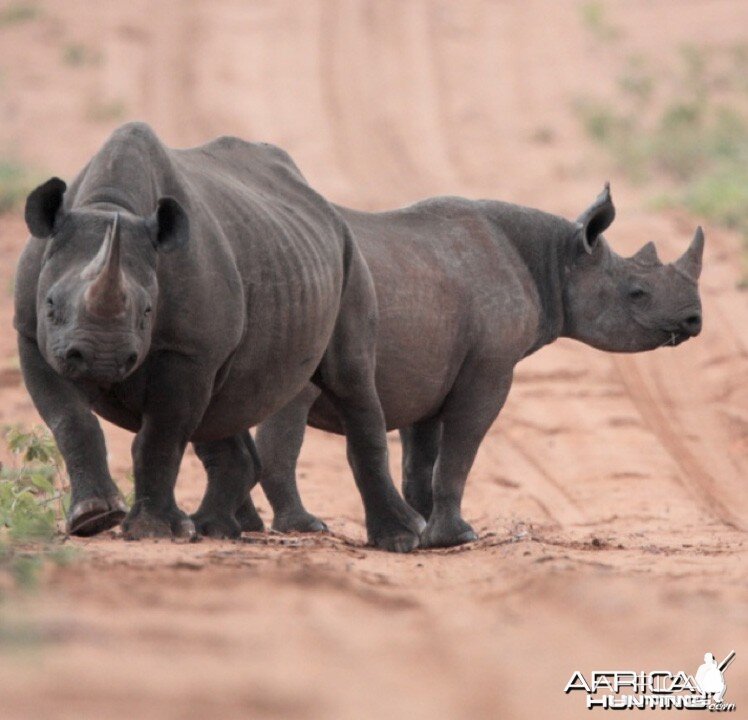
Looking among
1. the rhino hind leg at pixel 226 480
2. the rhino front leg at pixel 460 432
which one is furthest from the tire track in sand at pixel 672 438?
the rhino hind leg at pixel 226 480

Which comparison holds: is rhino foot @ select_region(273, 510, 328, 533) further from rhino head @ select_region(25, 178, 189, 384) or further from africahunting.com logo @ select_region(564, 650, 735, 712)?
africahunting.com logo @ select_region(564, 650, 735, 712)

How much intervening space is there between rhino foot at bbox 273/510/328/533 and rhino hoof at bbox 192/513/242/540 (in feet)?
3.28

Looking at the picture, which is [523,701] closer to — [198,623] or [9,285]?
[198,623]

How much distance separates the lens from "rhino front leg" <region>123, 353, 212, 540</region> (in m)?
7.28

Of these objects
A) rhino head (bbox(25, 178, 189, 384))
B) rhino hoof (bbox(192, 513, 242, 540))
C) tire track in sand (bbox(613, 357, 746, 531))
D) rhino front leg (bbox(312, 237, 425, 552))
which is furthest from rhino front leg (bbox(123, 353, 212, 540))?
tire track in sand (bbox(613, 357, 746, 531))

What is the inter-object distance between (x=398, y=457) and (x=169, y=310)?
5.77 m

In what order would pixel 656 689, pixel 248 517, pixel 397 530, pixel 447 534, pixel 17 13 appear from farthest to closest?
pixel 17 13, pixel 248 517, pixel 447 534, pixel 397 530, pixel 656 689

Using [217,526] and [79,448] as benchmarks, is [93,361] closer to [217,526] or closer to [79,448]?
[79,448]

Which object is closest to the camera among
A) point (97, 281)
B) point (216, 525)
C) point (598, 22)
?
point (97, 281)

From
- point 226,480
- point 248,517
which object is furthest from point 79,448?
point 248,517


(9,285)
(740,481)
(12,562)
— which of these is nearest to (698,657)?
(12,562)

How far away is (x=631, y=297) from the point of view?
1048 centimetres

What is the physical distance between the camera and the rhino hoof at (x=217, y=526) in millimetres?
8594

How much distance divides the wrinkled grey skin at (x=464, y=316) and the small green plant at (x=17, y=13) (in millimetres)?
18431
